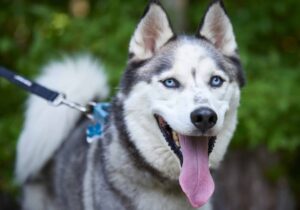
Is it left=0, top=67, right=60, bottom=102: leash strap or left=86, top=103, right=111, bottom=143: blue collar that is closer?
left=86, top=103, right=111, bottom=143: blue collar

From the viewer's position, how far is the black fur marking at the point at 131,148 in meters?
3.28

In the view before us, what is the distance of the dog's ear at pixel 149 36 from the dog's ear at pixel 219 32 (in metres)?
0.19

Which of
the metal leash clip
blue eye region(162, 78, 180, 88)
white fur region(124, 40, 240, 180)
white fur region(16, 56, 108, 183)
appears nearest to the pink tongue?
white fur region(124, 40, 240, 180)

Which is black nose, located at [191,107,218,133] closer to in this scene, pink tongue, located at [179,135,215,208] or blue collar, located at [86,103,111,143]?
pink tongue, located at [179,135,215,208]

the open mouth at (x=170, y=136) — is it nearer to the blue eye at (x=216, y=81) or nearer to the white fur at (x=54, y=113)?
the blue eye at (x=216, y=81)

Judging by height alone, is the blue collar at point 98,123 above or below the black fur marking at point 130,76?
below

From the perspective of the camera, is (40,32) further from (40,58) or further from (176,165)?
(176,165)

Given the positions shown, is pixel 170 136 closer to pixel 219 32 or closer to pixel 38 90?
pixel 219 32

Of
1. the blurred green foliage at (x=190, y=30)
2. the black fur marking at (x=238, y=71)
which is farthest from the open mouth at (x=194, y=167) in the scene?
the blurred green foliage at (x=190, y=30)

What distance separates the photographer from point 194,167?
3.05m

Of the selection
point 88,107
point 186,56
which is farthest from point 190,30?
point 186,56

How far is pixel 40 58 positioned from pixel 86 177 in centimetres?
231

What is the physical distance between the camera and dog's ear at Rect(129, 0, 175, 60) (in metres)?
3.36

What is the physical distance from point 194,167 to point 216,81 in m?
0.45
